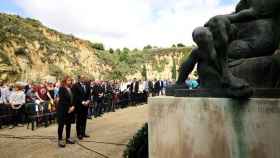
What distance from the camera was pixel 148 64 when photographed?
10094cm

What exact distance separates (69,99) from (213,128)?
776 cm

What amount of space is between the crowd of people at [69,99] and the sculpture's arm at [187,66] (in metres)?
1.11

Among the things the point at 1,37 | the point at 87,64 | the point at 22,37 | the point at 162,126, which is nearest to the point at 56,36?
the point at 87,64

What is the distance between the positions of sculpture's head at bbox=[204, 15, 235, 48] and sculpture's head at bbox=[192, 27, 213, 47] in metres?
0.06

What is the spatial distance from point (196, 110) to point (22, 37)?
43816 millimetres

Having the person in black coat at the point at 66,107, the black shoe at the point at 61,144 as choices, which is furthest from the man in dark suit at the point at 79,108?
the black shoe at the point at 61,144

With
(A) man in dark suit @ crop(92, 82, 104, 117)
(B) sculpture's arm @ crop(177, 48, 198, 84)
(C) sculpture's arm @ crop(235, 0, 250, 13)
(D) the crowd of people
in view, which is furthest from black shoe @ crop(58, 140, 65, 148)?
(A) man in dark suit @ crop(92, 82, 104, 117)

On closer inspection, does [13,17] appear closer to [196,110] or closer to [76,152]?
[76,152]

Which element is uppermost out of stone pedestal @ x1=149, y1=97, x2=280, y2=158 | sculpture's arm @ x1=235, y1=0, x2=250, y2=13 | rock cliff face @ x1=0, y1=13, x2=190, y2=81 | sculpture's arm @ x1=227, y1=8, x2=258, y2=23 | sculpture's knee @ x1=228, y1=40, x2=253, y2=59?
rock cliff face @ x1=0, y1=13, x2=190, y2=81

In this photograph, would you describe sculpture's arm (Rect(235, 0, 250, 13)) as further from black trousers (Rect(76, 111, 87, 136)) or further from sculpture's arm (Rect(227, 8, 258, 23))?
black trousers (Rect(76, 111, 87, 136))

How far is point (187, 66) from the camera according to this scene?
5660 mm

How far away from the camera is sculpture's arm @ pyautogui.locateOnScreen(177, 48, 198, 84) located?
17.8ft

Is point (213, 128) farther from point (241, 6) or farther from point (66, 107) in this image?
point (66, 107)

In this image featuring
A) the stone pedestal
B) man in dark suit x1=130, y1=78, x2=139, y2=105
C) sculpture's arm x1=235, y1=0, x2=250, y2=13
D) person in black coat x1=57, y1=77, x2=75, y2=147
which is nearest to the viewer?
the stone pedestal
